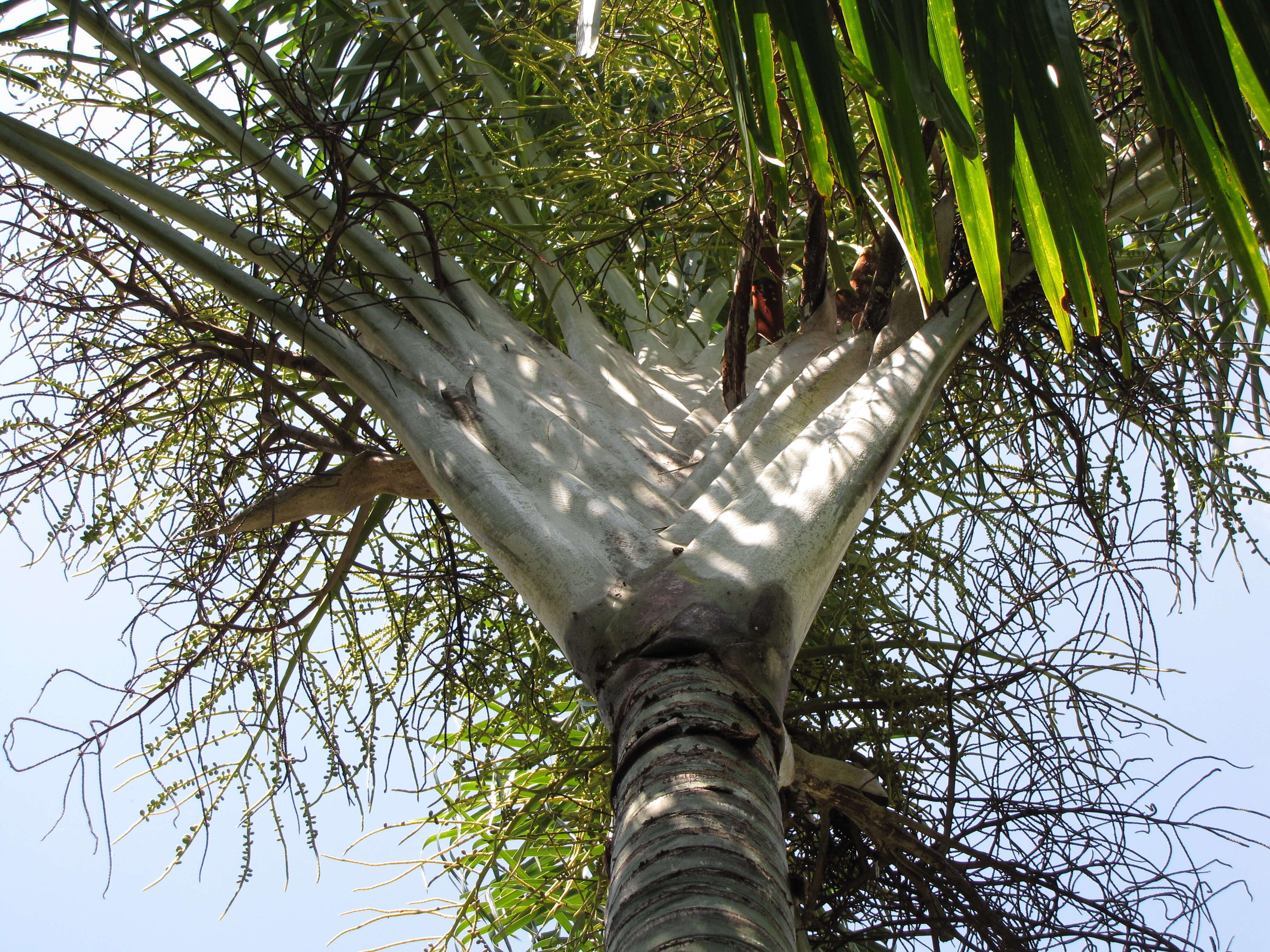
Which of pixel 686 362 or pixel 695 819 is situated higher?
pixel 686 362

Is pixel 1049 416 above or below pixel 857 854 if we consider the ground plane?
above

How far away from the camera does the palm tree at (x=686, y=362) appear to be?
1008mm

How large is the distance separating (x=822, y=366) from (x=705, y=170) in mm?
658

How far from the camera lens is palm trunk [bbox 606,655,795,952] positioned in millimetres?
868

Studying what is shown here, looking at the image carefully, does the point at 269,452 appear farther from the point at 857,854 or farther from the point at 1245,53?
the point at 1245,53

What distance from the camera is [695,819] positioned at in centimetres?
96

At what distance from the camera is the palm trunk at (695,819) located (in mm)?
868

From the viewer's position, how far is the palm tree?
1.01 m

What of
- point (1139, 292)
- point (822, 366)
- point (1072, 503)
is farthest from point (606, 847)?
point (1139, 292)

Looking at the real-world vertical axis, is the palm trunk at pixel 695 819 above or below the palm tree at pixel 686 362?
below

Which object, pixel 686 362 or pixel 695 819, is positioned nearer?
pixel 695 819

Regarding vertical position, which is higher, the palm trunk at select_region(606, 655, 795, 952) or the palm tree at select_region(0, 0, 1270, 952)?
the palm tree at select_region(0, 0, 1270, 952)

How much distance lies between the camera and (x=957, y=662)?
75.0 inches

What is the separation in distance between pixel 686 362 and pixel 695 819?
1.71 metres
